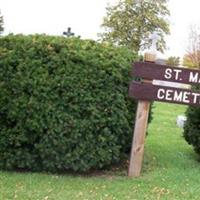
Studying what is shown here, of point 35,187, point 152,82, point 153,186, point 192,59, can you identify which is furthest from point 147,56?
Result: point 192,59

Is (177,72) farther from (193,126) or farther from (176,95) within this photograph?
(193,126)

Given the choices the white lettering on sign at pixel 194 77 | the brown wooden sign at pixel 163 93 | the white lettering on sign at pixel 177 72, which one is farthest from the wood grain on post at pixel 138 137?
the white lettering on sign at pixel 194 77

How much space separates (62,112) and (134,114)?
1.10 m

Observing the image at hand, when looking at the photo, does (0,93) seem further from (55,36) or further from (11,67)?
(55,36)

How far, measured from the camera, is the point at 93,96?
6879 millimetres

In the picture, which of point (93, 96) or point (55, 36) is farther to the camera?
point (55, 36)

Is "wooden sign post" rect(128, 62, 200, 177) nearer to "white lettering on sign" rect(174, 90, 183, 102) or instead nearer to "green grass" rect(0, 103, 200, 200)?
"white lettering on sign" rect(174, 90, 183, 102)

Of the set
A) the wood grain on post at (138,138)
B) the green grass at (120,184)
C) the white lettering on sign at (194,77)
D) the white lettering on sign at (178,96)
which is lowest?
the green grass at (120,184)

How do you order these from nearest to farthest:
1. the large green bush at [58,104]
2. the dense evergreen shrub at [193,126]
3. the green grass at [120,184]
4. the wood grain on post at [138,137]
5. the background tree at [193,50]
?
the green grass at [120,184], the large green bush at [58,104], the wood grain on post at [138,137], the dense evergreen shrub at [193,126], the background tree at [193,50]

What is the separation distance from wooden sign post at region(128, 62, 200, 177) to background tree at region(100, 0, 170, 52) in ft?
83.5

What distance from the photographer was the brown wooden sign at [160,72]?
7.04m

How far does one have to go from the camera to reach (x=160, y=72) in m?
7.07

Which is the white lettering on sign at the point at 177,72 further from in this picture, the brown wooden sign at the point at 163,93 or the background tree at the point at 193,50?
the background tree at the point at 193,50

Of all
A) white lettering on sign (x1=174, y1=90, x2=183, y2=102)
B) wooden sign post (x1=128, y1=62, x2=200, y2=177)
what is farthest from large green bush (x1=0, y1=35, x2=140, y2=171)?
white lettering on sign (x1=174, y1=90, x2=183, y2=102)
